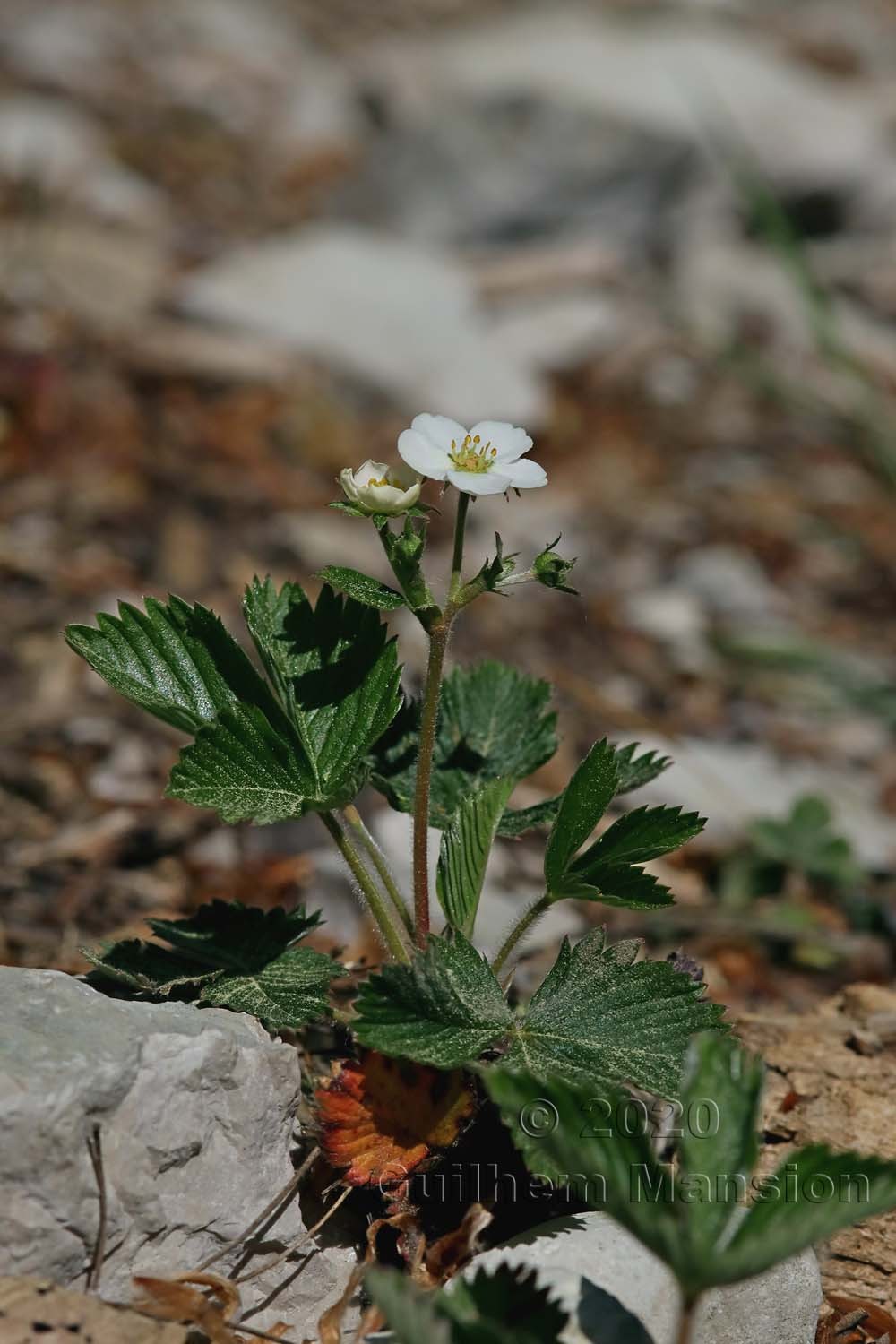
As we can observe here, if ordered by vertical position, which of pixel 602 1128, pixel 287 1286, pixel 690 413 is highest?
pixel 690 413

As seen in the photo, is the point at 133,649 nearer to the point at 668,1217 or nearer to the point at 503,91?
the point at 668,1217

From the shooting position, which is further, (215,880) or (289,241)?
(289,241)

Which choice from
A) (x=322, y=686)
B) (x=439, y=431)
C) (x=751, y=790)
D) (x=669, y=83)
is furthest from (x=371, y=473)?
(x=669, y=83)

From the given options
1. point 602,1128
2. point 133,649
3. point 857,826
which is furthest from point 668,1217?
point 857,826

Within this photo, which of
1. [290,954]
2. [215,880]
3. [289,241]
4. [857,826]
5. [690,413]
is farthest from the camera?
[289,241]

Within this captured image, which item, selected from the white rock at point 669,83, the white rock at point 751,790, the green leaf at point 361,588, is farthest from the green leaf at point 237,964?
the white rock at point 669,83

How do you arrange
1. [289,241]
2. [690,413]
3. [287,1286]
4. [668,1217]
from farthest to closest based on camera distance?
[289,241] < [690,413] < [287,1286] < [668,1217]

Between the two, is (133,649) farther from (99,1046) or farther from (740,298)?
(740,298)

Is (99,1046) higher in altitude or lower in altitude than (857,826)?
lower
